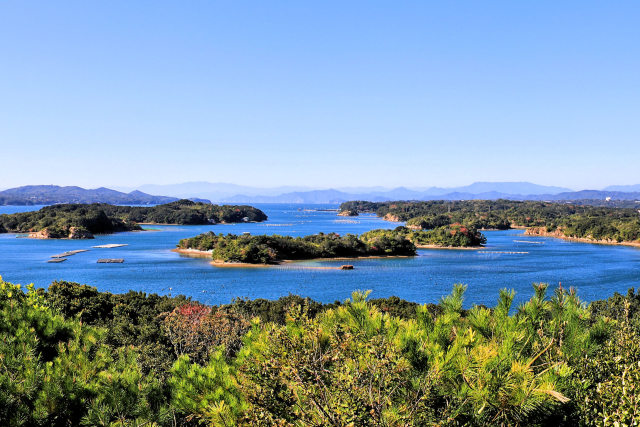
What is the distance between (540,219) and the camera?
112 m

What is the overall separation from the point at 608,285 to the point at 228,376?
144 ft

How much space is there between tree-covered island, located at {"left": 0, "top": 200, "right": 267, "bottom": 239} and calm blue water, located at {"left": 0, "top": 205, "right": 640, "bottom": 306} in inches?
566

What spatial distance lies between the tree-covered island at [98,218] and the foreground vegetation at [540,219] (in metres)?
45.3

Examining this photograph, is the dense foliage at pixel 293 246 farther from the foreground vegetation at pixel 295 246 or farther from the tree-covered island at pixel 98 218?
the tree-covered island at pixel 98 218

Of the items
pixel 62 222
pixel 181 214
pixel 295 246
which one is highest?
pixel 181 214

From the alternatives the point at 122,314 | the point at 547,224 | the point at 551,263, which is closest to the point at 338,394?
the point at 122,314

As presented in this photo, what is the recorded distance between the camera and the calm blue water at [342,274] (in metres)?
38.3

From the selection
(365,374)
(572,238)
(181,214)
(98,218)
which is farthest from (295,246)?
(181,214)

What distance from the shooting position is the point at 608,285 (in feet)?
138

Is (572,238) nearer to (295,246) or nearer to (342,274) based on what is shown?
(295,246)

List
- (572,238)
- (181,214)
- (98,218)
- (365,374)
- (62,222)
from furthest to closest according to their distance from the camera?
(181,214)
(572,238)
(98,218)
(62,222)
(365,374)

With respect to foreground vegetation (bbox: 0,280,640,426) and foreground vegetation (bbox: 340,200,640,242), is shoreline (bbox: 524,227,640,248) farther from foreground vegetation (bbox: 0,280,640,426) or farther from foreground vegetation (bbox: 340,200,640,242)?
foreground vegetation (bbox: 0,280,640,426)

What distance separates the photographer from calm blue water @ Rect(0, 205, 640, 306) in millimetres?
38281

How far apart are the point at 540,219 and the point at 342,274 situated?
80.0 m
